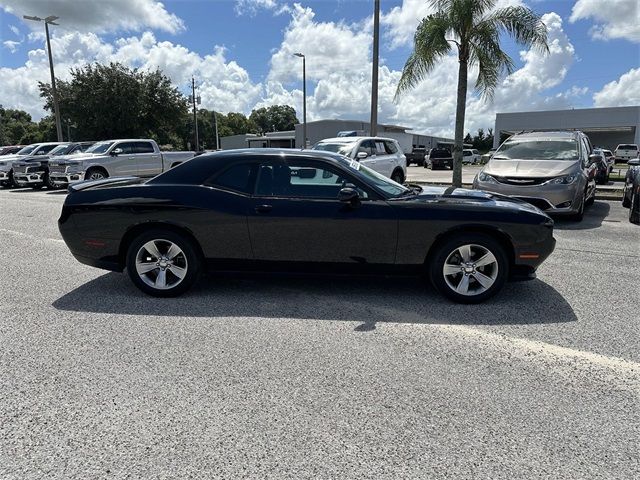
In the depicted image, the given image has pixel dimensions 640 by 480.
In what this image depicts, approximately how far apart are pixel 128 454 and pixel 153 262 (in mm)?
2648

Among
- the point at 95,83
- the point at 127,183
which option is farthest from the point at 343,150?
the point at 95,83

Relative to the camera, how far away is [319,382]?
3080 millimetres

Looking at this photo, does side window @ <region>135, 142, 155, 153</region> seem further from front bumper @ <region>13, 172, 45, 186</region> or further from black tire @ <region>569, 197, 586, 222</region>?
black tire @ <region>569, 197, 586, 222</region>

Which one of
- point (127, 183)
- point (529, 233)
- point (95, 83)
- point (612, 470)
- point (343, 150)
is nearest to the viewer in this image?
point (612, 470)

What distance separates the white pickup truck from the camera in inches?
634

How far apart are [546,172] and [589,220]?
177cm

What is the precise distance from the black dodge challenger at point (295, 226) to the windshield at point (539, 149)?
19.0 feet

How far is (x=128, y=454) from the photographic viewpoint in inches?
93.8

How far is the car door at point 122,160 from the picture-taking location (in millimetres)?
16594

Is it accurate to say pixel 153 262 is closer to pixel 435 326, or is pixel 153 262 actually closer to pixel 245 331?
pixel 245 331

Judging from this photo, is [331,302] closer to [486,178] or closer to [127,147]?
[486,178]

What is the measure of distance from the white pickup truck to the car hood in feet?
37.4

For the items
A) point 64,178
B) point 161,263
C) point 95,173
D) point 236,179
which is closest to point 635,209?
point 236,179

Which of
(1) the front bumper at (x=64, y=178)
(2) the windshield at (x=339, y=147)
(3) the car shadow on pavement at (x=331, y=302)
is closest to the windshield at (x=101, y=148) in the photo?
(1) the front bumper at (x=64, y=178)
